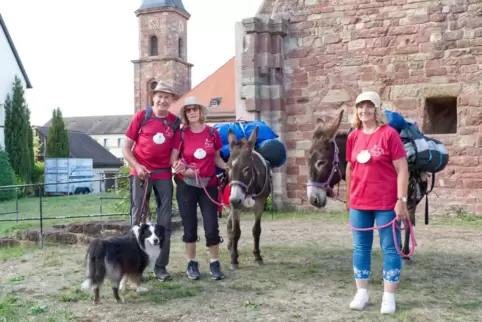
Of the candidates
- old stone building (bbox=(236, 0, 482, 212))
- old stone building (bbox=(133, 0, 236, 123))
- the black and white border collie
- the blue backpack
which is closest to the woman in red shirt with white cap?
the blue backpack

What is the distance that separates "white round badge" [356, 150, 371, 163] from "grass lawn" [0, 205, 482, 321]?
4.27 ft

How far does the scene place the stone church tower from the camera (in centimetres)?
5291

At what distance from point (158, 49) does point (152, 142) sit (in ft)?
163

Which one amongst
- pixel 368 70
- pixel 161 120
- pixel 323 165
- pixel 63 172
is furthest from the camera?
pixel 63 172

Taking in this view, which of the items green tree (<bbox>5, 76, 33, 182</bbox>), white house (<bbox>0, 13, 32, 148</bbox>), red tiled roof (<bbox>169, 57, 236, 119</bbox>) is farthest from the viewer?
red tiled roof (<bbox>169, 57, 236, 119</bbox>)

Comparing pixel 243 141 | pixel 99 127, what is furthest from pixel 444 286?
pixel 99 127

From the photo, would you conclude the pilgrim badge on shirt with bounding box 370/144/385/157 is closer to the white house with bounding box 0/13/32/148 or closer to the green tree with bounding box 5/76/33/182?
the white house with bounding box 0/13/32/148

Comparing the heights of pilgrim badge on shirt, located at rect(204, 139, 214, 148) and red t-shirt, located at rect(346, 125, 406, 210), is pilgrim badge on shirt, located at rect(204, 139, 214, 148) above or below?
above

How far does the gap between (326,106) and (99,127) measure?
236ft

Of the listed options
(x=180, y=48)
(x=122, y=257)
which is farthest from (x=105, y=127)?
(x=122, y=257)

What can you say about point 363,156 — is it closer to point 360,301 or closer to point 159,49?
point 360,301

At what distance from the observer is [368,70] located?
1213cm

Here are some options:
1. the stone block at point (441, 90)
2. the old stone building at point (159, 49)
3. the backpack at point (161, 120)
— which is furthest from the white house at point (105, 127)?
the backpack at point (161, 120)

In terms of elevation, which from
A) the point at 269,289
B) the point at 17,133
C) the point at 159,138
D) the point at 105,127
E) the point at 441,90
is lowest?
the point at 269,289
